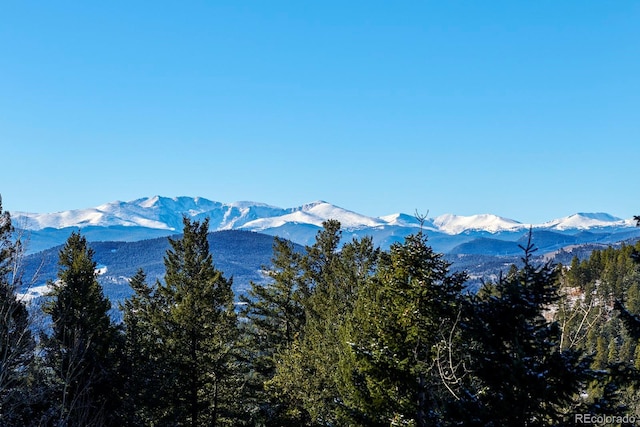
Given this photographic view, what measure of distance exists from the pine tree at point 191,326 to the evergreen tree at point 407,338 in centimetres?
1153

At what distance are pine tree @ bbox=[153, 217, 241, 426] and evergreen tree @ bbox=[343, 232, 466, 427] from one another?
11.5 metres

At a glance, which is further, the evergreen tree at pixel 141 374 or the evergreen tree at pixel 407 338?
the evergreen tree at pixel 141 374

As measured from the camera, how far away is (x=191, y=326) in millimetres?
23594

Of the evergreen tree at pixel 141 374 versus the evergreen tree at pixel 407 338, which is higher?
the evergreen tree at pixel 407 338

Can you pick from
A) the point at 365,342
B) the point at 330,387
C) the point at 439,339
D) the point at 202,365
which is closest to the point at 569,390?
the point at 439,339

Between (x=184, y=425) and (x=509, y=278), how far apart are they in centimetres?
2086

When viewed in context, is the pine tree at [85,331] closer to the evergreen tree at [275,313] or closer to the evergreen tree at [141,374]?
the evergreen tree at [141,374]

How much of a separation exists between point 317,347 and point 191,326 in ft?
20.8

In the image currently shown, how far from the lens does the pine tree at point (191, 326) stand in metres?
23.7

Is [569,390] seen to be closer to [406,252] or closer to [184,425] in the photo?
[406,252]

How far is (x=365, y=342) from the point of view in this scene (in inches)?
579

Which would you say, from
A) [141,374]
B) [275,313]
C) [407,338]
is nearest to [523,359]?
[407,338]

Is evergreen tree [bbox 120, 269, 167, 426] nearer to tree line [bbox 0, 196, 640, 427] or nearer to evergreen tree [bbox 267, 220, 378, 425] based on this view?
tree line [bbox 0, 196, 640, 427]

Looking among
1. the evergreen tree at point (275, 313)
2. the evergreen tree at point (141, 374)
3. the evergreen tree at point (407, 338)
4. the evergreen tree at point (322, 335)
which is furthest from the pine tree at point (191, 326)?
the evergreen tree at point (407, 338)
